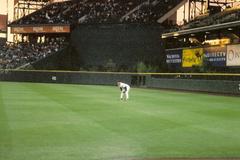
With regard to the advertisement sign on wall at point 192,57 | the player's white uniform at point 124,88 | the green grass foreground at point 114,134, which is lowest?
the green grass foreground at point 114,134

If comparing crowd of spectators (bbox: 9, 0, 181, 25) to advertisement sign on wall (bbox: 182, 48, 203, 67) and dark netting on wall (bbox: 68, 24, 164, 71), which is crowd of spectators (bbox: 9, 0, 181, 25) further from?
advertisement sign on wall (bbox: 182, 48, 203, 67)

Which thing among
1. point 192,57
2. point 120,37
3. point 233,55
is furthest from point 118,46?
point 233,55

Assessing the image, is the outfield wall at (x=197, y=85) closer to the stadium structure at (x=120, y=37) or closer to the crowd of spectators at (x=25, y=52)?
the stadium structure at (x=120, y=37)

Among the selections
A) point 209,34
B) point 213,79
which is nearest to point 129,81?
point 209,34

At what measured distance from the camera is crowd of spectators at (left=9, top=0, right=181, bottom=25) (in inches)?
2197

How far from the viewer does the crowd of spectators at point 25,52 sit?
58.9 meters

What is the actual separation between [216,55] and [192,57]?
3.47 meters

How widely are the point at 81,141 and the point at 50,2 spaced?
213ft

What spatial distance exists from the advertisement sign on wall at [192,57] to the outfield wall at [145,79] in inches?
101

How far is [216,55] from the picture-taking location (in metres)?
39.9

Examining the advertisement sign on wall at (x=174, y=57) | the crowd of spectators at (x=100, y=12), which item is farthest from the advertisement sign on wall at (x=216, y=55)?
the crowd of spectators at (x=100, y=12)

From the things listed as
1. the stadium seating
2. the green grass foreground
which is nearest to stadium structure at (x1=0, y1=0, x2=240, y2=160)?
the green grass foreground

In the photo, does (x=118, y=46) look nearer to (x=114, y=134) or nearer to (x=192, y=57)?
(x=192, y=57)

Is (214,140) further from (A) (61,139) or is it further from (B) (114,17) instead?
(B) (114,17)
